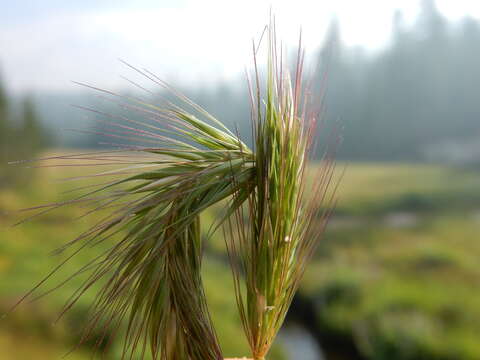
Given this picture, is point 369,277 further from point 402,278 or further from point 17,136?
point 17,136

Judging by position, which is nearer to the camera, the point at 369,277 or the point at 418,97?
the point at 369,277

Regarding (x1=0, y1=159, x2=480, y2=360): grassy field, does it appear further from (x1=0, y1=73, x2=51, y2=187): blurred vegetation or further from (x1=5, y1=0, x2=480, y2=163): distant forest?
(x1=5, y1=0, x2=480, y2=163): distant forest

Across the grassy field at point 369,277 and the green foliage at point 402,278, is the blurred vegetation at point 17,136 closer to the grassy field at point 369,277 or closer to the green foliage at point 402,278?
the grassy field at point 369,277

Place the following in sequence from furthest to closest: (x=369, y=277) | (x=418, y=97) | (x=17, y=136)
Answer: (x=418, y=97), (x=17, y=136), (x=369, y=277)

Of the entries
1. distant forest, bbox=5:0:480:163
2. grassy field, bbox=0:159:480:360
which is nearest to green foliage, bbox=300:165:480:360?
grassy field, bbox=0:159:480:360

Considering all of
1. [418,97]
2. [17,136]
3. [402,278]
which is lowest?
[402,278]

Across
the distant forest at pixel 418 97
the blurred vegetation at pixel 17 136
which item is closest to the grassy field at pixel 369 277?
the blurred vegetation at pixel 17 136

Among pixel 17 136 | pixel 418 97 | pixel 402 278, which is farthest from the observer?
pixel 418 97

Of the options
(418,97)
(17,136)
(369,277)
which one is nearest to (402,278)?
(369,277)
